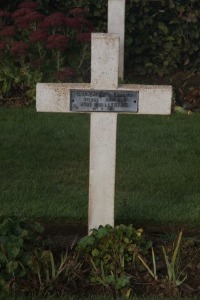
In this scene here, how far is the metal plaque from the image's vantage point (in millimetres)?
5586

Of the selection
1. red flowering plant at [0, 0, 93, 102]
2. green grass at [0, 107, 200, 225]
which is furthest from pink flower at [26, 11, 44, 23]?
green grass at [0, 107, 200, 225]

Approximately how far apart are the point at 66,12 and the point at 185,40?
5.65 feet

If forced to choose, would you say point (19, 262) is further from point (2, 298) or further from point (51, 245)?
point (51, 245)

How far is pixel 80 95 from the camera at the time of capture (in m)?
5.64

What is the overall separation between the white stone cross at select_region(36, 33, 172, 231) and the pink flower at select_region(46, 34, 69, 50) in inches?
218

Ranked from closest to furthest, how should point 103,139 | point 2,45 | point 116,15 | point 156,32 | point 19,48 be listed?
point 103,139 → point 19,48 → point 2,45 → point 116,15 → point 156,32

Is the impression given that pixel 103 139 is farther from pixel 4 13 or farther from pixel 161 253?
pixel 4 13

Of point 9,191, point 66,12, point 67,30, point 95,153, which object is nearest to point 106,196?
point 95,153

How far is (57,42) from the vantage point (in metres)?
11.1

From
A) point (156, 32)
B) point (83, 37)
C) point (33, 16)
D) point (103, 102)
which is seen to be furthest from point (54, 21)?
point (103, 102)

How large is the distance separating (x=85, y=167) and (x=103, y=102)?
2512 mm

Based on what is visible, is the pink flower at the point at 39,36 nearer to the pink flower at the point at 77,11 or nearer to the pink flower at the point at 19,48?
the pink flower at the point at 19,48

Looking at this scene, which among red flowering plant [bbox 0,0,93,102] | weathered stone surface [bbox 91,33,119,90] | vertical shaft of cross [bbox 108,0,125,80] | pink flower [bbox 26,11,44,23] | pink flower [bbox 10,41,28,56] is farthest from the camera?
pink flower [bbox 26,11,44,23]

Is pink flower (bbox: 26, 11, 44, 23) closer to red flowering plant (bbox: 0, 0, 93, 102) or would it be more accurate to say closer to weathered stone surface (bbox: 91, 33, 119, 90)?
red flowering plant (bbox: 0, 0, 93, 102)
